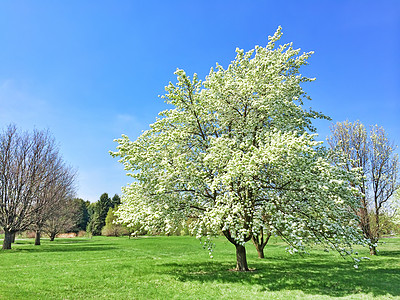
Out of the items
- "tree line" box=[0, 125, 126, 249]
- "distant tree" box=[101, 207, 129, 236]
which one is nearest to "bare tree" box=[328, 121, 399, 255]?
"tree line" box=[0, 125, 126, 249]

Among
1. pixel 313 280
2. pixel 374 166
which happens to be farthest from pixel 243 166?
pixel 374 166

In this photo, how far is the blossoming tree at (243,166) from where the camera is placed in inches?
510

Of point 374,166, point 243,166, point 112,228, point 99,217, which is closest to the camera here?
point 243,166

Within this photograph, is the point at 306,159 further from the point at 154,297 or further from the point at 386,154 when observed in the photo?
the point at 386,154

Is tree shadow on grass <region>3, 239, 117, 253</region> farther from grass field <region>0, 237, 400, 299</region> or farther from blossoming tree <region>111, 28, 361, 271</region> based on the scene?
blossoming tree <region>111, 28, 361, 271</region>

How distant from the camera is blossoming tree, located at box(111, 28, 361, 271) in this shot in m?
13.0

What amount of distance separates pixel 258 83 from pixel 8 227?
118 ft

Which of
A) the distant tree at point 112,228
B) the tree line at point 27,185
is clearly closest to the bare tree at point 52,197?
the tree line at point 27,185

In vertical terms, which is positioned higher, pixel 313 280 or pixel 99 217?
pixel 313 280

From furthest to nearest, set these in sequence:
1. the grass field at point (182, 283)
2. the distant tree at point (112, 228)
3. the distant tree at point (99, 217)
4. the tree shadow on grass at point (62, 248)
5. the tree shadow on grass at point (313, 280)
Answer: the distant tree at point (99, 217)
the distant tree at point (112, 228)
the tree shadow on grass at point (62, 248)
the tree shadow on grass at point (313, 280)
the grass field at point (182, 283)

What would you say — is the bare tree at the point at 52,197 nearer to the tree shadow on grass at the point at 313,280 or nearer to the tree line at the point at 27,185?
the tree line at the point at 27,185

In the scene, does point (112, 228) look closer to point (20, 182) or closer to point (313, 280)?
point (20, 182)

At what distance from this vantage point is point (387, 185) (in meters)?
32.9

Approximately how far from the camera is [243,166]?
→ 42.1 ft
